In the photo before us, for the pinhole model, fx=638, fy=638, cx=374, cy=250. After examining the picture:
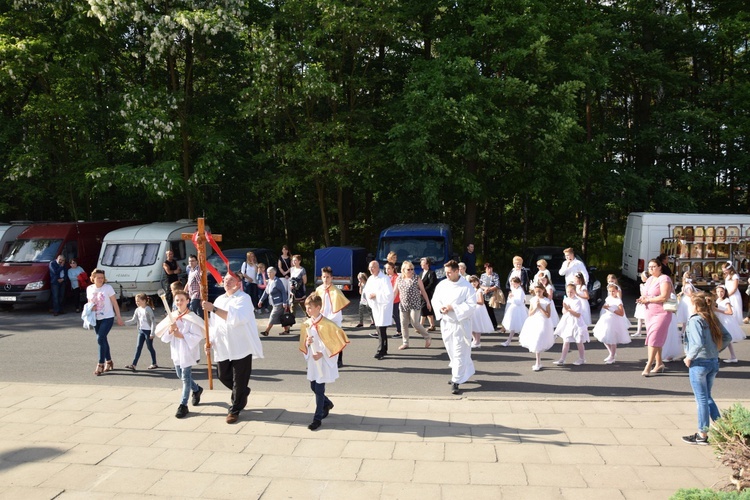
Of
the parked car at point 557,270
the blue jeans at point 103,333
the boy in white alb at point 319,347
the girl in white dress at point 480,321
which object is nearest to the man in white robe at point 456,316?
the boy in white alb at point 319,347

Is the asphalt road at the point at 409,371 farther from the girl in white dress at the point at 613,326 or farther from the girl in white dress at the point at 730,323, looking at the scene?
the girl in white dress at the point at 613,326

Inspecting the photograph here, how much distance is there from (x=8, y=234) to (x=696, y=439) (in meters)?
20.5

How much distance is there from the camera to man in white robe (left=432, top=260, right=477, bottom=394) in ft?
30.0

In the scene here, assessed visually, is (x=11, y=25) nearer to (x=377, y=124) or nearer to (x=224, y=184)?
(x=224, y=184)

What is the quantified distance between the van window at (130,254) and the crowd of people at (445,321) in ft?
14.8

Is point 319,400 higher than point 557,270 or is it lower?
lower

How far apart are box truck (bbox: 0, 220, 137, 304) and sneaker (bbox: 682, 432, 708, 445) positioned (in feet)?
55.9

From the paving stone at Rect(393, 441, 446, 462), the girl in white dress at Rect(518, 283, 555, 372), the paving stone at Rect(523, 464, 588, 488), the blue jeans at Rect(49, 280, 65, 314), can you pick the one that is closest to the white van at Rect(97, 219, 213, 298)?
the blue jeans at Rect(49, 280, 65, 314)

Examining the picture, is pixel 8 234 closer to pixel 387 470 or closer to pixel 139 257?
pixel 139 257

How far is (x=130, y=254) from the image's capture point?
62.6 feet

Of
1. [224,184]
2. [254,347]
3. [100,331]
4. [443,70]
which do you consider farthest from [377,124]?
[254,347]

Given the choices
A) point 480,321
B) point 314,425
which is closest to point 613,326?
point 480,321

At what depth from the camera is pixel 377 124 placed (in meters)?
22.8

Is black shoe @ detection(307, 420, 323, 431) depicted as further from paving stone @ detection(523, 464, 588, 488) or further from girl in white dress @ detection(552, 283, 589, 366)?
girl in white dress @ detection(552, 283, 589, 366)
